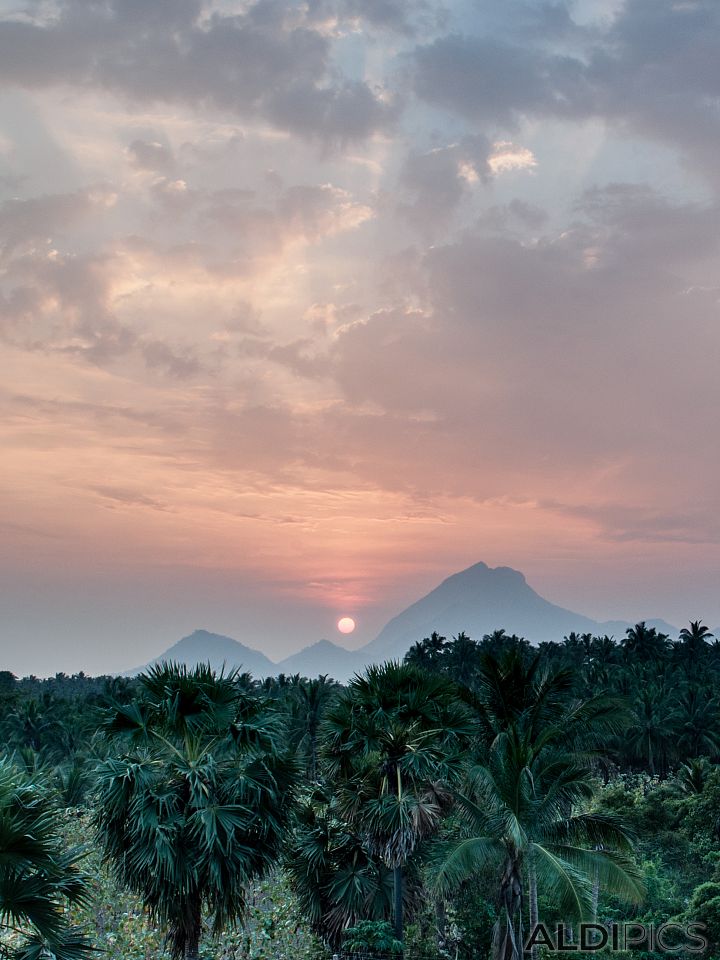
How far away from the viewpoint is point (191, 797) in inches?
667

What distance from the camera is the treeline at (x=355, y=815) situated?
1652 centimetres

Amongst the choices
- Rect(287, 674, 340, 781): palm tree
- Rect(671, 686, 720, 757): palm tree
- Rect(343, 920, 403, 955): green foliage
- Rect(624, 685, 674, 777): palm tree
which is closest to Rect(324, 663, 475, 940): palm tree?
Rect(343, 920, 403, 955): green foliage

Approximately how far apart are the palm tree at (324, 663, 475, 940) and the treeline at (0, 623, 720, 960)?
0.16 feet

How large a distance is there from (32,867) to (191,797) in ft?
20.5

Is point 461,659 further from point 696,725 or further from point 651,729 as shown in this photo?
point 696,725

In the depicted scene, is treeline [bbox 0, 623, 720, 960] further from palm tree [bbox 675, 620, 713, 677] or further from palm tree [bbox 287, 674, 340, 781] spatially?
palm tree [bbox 675, 620, 713, 677]

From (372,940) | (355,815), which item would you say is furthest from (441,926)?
(355,815)

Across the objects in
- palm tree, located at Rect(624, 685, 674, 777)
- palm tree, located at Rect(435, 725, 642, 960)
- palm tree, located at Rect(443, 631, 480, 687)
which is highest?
palm tree, located at Rect(443, 631, 480, 687)

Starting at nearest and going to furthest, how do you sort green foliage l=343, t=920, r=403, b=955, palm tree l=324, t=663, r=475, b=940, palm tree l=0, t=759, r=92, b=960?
palm tree l=0, t=759, r=92, b=960, green foliage l=343, t=920, r=403, b=955, palm tree l=324, t=663, r=475, b=940

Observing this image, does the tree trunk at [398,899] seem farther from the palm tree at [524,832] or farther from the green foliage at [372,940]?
the palm tree at [524,832]

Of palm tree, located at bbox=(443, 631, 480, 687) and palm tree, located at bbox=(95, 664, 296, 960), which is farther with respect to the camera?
palm tree, located at bbox=(443, 631, 480, 687)

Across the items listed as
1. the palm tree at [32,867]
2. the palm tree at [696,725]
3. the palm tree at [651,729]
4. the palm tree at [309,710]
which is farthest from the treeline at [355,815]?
the palm tree at [651,729]

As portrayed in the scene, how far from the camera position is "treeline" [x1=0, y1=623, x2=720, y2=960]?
1652cm

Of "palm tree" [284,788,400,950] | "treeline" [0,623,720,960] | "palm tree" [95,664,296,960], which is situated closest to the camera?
"treeline" [0,623,720,960]
